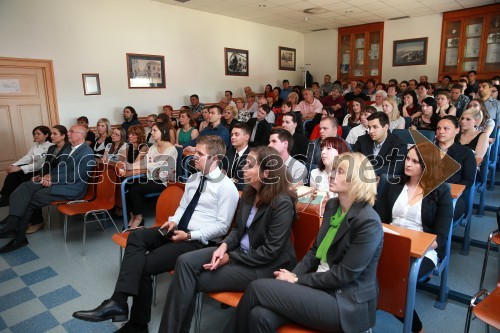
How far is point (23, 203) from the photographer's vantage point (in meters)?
3.38

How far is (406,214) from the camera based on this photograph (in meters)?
2.10

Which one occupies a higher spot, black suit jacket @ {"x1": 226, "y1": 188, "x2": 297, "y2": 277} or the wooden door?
the wooden door

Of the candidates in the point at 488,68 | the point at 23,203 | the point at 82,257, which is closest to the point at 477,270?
the point at 82,257

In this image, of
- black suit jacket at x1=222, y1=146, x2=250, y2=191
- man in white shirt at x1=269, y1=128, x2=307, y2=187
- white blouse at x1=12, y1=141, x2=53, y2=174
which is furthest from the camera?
white blouse at x1=12, y1=141, x2=53, y2=174

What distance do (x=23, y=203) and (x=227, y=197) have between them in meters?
2.44

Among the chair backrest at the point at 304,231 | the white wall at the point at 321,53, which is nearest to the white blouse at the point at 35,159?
the chair backrest at the point at 304,231

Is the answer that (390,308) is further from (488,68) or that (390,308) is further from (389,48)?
(389,48)

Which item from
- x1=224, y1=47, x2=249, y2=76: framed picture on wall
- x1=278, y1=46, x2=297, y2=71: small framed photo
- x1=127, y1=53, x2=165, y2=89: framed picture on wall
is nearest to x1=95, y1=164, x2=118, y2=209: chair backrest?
x1=127, y1=53, x2=165, y2=89: framed picture on wall

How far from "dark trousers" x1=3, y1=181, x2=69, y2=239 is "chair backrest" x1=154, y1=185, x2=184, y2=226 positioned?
1.55 metres

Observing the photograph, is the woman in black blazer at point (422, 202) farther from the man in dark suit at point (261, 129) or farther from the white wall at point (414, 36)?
the white wall at point (414, 36)

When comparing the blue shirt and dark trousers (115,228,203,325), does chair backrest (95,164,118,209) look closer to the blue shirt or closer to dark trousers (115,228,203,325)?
dark trousers (115,228,203,325)

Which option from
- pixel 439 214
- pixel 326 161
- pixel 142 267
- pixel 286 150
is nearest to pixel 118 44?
pixel 286 150

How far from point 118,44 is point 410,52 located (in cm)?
744

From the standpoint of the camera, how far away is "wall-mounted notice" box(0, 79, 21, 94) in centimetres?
542
